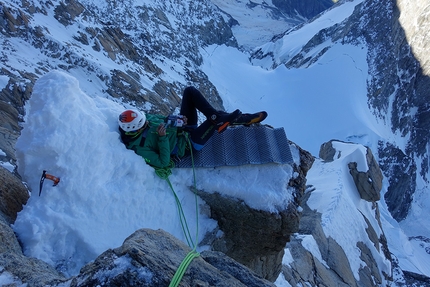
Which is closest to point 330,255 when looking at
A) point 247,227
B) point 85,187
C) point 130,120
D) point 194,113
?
point 247,227

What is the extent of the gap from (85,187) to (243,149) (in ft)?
7.99

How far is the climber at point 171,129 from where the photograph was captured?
4.63m

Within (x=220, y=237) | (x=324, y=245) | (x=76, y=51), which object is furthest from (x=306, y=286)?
(x=76, y=51)

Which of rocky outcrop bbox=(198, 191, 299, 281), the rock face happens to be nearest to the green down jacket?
rocky outcrop bbox=(198, 191, 299, 281)

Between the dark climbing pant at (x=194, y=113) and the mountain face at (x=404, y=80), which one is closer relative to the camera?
the dark climbing pant at (x=194, y=113)

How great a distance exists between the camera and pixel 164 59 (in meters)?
27.0

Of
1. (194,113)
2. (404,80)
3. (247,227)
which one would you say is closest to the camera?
(247,227)

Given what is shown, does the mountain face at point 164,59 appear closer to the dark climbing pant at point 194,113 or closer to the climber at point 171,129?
the climber at point 171,129

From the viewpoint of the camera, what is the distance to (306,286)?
7.95m

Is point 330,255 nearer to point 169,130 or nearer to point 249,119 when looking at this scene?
point 249,119

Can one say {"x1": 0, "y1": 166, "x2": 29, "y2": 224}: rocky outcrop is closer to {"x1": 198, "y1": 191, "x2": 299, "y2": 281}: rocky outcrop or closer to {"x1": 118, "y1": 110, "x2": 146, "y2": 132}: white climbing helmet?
{"x1": 118, "y1": 110, "x2": 146, "y2": 132}: white climbing helmet

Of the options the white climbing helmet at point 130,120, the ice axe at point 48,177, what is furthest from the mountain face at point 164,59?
the white climbing helmet at point 130,120

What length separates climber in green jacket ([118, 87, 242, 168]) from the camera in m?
4.61

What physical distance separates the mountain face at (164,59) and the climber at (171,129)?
1.74m
